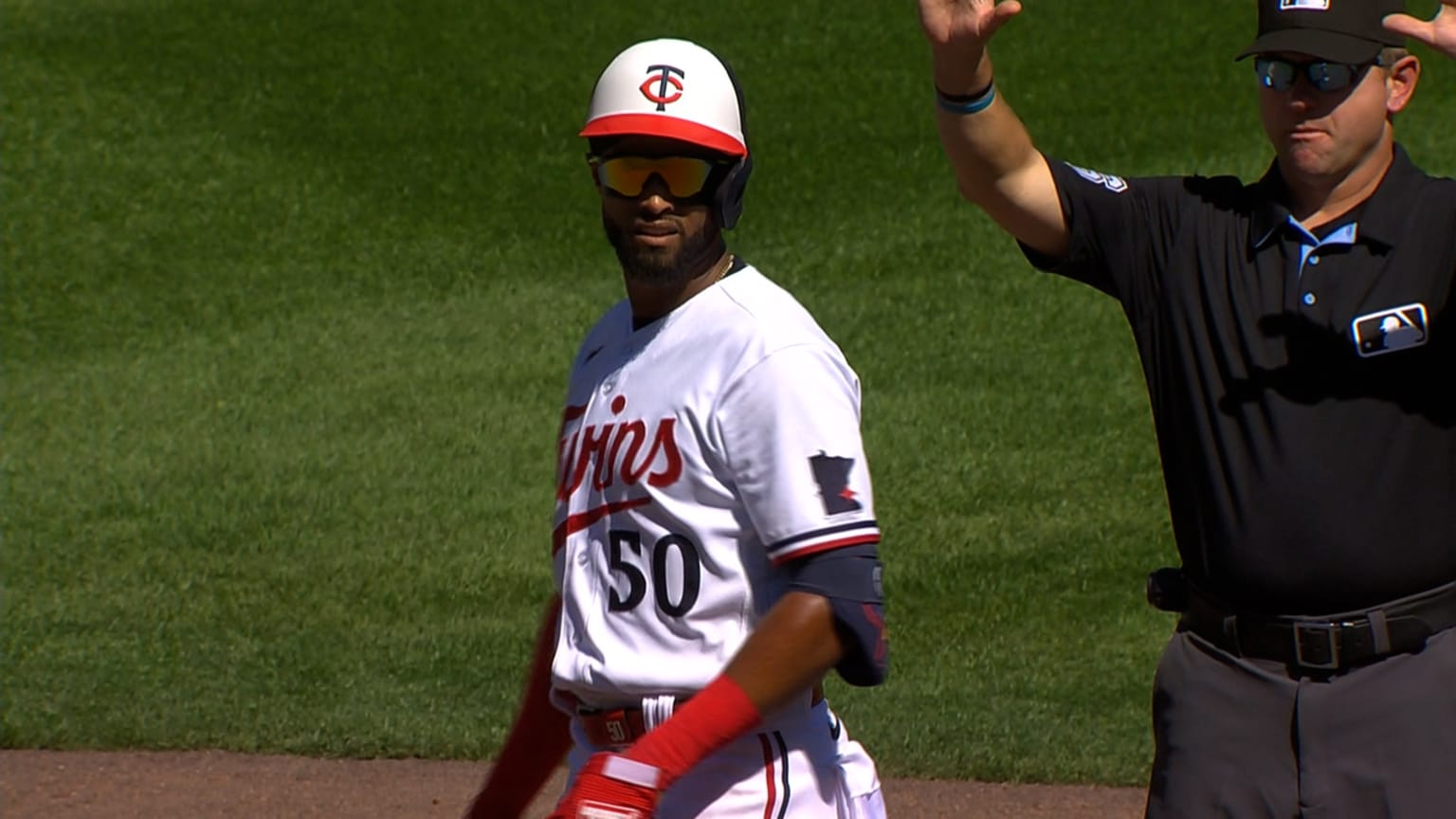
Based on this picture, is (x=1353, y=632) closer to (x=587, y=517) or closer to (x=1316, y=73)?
(x=1316, y=73)

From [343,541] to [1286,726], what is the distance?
631 cm

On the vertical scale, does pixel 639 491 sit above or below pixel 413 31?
below

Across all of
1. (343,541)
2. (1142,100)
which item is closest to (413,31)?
(1142,100)

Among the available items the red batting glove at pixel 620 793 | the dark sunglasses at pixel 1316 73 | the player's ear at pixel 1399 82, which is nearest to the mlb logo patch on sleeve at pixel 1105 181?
the dark sunglasses at pixel 1316 73

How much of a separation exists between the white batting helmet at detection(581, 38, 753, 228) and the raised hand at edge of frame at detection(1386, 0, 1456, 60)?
1.14m

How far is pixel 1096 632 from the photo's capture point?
812 cm

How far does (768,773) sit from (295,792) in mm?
3885

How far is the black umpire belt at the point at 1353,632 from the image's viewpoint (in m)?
3.66

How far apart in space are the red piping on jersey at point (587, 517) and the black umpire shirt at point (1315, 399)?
3.46ft

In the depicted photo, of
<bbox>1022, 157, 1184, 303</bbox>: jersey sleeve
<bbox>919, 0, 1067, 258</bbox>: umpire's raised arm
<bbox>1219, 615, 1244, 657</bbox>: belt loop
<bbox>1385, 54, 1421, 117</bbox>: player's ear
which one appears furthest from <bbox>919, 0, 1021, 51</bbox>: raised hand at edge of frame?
<bbox>1219, 615, 1244, 657</bbox>: belt loop

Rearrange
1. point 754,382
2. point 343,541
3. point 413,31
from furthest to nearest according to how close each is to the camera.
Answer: point 413,31 < point 343,541 < point 754,382

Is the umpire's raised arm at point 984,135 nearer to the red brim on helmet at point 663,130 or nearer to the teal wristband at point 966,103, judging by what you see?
the teal wristband at point 966,103

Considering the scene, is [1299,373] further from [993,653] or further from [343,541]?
[343,541]

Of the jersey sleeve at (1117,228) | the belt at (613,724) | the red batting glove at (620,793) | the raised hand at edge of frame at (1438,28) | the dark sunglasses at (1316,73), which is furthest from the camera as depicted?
the jersey sleeve at (1117,228)
